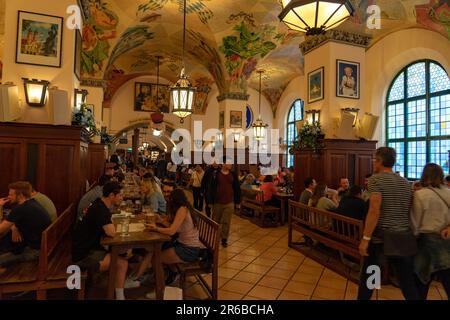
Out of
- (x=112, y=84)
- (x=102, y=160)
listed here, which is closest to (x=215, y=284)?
(x=102, y=160)

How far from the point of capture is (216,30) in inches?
386

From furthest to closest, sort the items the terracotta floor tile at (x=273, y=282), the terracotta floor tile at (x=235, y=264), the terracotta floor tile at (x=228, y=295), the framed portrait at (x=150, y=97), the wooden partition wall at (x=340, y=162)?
the framed portrait at (x=150, y=97)
the wooden partition wall at (x=340, y=162)
the terracotta floor tile at (x=235, y=264)
the terracotta floor tile at (x=273, y=282)
the terracotta floor tile at (x=228, y=295)

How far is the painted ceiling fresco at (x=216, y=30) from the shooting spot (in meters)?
8.12

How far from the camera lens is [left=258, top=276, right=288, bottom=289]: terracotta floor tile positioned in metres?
3.90

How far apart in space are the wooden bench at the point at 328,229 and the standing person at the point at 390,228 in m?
1.06

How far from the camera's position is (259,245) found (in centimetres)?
582

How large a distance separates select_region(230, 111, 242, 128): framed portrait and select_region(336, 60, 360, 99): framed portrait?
4.65 m

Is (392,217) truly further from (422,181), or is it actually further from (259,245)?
(259,245)

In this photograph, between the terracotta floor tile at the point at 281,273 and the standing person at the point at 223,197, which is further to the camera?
the standing person at the point at 223,197

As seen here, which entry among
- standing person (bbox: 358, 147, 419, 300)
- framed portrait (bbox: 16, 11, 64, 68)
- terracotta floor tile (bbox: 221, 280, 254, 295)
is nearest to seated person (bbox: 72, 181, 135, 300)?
terracotta floor tile (bbox: 221, 280, 254, 295)

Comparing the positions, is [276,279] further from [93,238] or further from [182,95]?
[182,95]

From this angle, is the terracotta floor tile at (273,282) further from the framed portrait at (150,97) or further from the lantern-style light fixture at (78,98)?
the framed portrait at (150,97)

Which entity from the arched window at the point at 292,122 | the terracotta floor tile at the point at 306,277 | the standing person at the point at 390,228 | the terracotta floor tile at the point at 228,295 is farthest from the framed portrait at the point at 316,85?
the arched window at the point at 292,122
